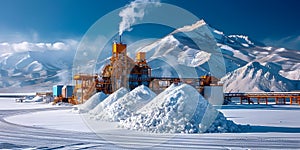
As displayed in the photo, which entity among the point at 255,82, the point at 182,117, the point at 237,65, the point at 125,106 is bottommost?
the point at 182,117

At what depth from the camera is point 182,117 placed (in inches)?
541

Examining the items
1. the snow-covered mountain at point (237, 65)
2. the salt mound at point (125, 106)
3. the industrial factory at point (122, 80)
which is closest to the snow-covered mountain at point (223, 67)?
the snow-covered mountain at point (237, 65)

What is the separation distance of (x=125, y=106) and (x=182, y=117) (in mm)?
6536

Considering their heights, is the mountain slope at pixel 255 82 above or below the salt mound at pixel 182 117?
above

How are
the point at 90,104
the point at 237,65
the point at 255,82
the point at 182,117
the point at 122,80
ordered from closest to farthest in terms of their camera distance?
the point at 182,117, the point at 90,104, the point at 122,80, the point at 255,82, the point at 237,65

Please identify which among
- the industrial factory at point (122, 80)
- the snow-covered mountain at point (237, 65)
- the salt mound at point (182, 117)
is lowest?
the salt mound at point (182, 117)

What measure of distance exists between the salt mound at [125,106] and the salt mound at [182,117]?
372cm

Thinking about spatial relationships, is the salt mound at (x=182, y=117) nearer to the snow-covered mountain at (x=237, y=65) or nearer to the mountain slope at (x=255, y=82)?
the mountain slope at (x=255, y=82)

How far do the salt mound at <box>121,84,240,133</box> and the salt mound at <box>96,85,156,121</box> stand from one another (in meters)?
3.72

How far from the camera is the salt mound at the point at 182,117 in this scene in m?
13.4

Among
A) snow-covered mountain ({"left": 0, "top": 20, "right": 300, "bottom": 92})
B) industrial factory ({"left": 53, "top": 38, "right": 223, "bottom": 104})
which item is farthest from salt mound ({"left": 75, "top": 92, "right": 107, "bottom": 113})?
snow-covered mountain ({"left": 0, "top": 20, "right": 300, "bottom": 92})

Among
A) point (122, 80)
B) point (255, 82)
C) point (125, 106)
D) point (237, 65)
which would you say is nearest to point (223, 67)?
point (237, 65)

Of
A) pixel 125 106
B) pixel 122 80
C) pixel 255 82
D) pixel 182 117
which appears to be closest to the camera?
pixel 182 117

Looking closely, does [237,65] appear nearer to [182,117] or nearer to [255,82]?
[255,82]
